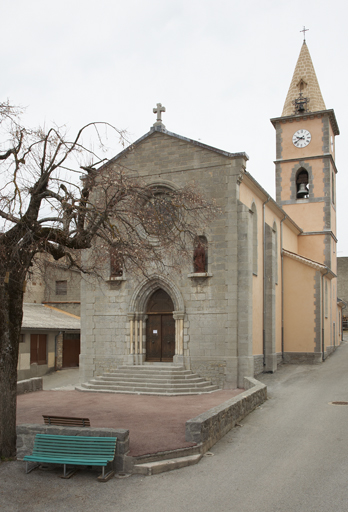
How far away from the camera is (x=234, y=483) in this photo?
26.0ft

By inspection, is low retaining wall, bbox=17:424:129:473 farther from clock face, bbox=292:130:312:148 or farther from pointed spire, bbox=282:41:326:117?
pointed spire, bbox=282:41:326:117

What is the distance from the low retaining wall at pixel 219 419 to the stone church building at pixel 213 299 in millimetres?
3787

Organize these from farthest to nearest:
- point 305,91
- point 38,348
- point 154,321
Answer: point 305,91 < point 38,348 < point 154,321

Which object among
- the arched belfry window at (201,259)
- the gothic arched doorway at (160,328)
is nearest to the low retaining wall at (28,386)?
the gothic arched doorway at (160,328)

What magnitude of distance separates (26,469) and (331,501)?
16.4ft

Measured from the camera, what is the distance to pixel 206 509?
7.01 metres

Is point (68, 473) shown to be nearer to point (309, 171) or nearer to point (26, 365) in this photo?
point (26, 365)

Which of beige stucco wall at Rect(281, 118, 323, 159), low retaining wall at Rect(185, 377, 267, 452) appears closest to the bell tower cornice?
beige stucco wall at Rect(281, 118, 323, 159)

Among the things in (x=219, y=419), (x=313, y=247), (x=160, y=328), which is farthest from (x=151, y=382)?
(x=313, y=247)

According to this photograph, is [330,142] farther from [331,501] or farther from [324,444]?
[331,501]

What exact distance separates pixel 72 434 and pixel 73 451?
1.52ft

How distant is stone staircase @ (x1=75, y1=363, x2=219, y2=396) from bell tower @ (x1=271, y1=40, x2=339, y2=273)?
15620mm

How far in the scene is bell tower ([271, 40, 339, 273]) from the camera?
3003 centimetres

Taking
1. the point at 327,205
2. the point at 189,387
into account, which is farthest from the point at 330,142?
the point at 189,387
